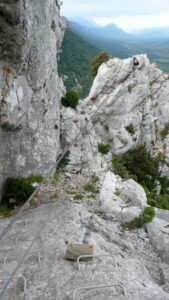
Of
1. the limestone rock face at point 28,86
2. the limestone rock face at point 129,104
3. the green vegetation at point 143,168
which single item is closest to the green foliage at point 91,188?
the limestone rock face at point 28,86

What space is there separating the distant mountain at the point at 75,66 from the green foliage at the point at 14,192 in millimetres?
70822

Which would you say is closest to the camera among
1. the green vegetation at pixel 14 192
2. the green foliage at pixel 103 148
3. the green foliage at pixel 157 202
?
the green vegetation at pixel 14 192

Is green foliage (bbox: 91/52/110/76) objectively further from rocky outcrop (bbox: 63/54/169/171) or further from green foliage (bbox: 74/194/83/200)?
green foliage (bbox: 74/194/83/200)

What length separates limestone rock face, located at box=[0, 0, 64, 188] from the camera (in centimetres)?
2061

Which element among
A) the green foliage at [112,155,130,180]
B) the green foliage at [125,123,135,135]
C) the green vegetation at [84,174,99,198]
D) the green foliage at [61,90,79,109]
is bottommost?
the green foliage at [112,155,130,180]

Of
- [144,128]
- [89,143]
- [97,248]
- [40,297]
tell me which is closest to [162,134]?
[144,128]

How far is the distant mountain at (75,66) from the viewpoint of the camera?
101562 mm

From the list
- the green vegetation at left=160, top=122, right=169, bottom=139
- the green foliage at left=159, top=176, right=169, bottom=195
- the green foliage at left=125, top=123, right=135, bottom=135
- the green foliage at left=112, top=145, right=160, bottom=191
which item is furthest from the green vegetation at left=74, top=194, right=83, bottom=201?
the green vegetation at left=160, top=122, right=169, bottom=139

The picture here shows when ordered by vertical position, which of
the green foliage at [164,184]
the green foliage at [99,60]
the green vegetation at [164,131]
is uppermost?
the green foliage at [99,60]

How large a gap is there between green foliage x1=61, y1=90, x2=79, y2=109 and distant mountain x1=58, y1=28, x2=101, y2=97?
6201 centimetres

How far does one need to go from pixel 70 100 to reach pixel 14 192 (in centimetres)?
1044

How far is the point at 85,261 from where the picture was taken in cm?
1659

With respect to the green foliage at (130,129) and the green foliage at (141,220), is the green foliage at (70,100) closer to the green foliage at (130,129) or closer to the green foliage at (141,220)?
the green foliage at (130,129)

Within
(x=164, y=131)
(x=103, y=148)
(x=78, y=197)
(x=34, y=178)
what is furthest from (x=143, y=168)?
(x=34, y=178)
